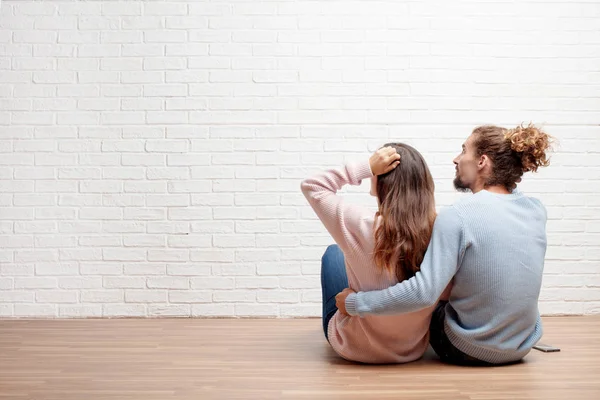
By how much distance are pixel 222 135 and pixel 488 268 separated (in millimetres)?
2122

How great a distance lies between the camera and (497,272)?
8.77 feet

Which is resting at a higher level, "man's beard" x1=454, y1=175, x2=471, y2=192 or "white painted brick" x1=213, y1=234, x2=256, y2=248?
"man's beard" x1=454, y1=175, x2=471, y2=192

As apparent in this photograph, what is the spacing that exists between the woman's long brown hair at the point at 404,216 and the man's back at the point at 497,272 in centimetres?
15

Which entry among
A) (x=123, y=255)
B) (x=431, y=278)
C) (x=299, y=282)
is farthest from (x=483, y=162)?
(x=123, y=255)

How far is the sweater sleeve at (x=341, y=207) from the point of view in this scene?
8.97 feet

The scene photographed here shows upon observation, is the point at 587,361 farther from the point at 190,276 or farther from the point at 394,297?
the point at 190,276

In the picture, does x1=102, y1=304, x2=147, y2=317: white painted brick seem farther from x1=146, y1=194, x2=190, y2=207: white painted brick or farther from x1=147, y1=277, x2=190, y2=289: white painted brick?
x1=146, y1=194, x2=190, y2=207: white painted brick

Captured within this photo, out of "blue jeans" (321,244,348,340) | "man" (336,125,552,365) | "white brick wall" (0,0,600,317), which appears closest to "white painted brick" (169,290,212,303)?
"white brick wall" (0,0,600,317)

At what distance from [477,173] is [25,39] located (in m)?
2.99

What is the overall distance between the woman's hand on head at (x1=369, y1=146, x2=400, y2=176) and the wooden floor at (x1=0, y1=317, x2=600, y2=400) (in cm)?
82

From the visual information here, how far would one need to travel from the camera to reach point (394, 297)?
103 inches

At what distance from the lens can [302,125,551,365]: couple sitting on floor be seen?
2650mm

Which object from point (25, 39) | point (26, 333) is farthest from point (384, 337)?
point (25, 39)

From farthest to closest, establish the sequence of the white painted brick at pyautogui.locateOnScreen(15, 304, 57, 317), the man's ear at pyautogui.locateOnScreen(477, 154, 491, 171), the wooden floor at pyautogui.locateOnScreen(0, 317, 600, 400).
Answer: the white painted brick at pyautogui.locateOnScreen(15, 304, 57, 317)
the man's ear at pyautogui.locateOnScreen(477, 154, 491, 171)
the wooden floor at pyautogui.locateOnScreen(0, 317, 600, 400)
